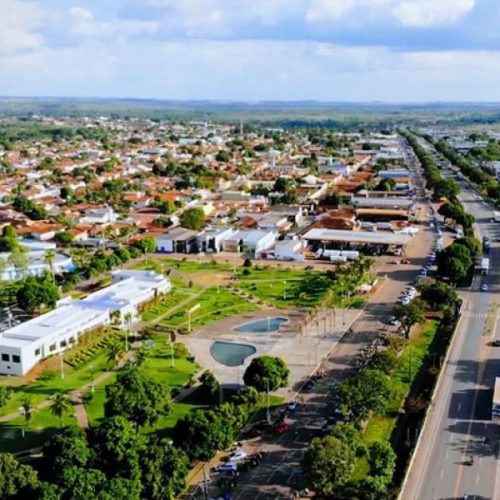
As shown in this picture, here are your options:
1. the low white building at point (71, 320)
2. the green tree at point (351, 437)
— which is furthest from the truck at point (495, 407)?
the low white building at point (71, 320)

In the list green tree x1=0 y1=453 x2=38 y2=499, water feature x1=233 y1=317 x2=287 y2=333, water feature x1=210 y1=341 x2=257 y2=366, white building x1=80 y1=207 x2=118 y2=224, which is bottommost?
water feature x1=210 y1=341 x2=257 y2=366

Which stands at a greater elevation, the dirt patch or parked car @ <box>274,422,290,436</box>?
parked car @ <box>274,422,290,436</box>

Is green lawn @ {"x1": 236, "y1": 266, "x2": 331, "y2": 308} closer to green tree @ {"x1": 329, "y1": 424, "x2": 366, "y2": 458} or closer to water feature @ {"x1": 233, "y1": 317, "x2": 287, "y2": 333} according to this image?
water feature @ {"x1": 233, "y1": 317, "x2": 287, "y2": 333}

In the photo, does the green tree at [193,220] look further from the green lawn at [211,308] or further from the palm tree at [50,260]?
the green lawn at [211,308]

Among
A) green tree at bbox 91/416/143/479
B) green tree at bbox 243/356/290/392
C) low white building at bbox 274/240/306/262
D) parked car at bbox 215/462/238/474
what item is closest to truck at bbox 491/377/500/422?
green tree at bbox 243/356/290/392

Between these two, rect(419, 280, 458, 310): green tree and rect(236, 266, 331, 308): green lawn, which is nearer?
rect(419, 280, 458, 310): green tree

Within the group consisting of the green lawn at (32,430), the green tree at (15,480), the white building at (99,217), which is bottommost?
the green lawn at (32,430)
